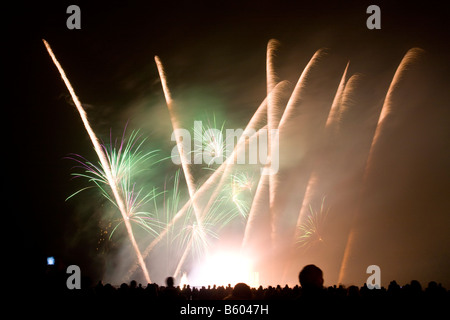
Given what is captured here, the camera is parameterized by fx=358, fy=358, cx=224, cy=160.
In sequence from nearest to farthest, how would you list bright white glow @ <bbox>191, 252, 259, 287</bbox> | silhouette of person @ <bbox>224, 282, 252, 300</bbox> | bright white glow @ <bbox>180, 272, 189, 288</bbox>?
silhouette of person @ <bbox>224, 282, 252, 300</bbox>, bright white glow @ <bbox>191, 252, 259, 287</bbox>, bright white glow @ <bbox>180, 272, 189, 288</bbox>

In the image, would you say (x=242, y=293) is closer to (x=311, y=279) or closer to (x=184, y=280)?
(x=311, y=279)

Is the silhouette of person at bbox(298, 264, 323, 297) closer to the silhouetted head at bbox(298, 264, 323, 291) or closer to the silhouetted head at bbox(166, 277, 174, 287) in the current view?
the silhouetted head at bbox(298, 264, 323, 291)

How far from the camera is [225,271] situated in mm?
26500

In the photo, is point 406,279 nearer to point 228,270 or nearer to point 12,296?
point 228,270

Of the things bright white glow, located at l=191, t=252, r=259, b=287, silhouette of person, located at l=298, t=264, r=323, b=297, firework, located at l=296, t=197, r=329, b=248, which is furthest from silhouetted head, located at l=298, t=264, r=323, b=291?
bright white glow, located at l=191, t=252, r=259, b=287

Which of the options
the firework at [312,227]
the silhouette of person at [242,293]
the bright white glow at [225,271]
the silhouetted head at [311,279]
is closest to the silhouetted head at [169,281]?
the silhouette of person at [242,293]

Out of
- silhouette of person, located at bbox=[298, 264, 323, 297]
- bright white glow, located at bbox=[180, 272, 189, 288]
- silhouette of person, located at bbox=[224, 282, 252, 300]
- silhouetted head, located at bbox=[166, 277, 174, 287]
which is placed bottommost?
bright white glow, located at bbox=[180, 272, 189, 288]

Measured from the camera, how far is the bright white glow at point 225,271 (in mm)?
25312

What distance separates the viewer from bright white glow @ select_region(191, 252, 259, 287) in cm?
2531

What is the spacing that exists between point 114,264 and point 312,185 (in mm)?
15232

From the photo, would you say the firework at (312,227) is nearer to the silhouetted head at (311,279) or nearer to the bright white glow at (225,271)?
the bright white glow at (225,271)

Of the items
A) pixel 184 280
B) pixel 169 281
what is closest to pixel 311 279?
pixel 169 281
